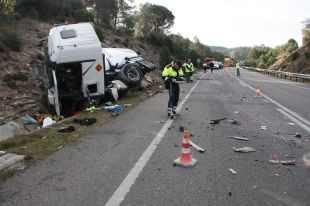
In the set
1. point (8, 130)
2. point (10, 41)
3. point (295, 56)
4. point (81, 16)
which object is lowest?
point (8, 130)

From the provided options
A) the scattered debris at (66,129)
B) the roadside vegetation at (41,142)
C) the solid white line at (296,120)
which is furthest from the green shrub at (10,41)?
the solid white line at (296,120)

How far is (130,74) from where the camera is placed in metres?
17.2

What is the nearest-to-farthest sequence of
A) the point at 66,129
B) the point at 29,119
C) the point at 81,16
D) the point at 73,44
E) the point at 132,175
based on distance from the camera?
the point at 132,175, the point at 66,129, the point at 29,119, the point at 73,44, the point at 81,16

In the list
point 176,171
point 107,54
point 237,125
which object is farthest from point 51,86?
point 176,171

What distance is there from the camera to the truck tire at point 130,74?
16.7 meters

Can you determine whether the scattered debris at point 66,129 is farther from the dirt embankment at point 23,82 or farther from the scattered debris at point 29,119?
the dirt embankment at point 23,82

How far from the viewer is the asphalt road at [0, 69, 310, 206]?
4.62 meters

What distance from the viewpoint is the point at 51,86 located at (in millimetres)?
13297

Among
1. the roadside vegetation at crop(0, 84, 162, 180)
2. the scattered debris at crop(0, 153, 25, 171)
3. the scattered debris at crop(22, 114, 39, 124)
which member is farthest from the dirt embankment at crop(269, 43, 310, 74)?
the scattered debris at crop(0, 153, 25, 171)

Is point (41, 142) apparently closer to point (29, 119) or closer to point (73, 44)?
point (29, 119)

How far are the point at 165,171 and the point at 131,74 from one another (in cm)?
1194

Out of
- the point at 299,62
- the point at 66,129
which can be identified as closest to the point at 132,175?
the point at 66,129

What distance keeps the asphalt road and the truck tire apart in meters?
7.17

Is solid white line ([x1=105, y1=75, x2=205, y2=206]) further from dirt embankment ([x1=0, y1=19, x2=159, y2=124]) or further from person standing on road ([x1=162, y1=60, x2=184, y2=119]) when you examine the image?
dirt embankment ([x1=0, y1=19, x2=159, y2=124])
